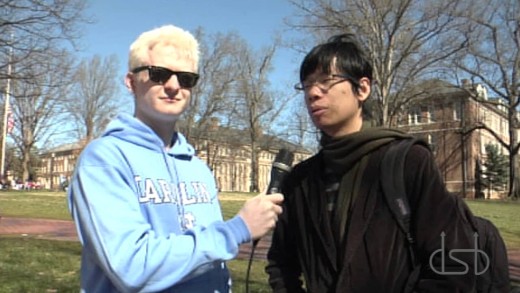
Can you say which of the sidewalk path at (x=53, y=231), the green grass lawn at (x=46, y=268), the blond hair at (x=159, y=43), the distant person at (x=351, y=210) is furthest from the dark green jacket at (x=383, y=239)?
the sidewalk path at (x=53, y=231)

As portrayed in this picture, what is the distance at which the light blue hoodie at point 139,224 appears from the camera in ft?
5.04

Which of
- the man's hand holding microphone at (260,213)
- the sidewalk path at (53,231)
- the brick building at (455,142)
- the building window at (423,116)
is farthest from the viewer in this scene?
the brick building at (455,142)

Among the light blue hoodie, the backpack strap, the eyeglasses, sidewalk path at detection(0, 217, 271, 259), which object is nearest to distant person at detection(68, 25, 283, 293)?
the light blue hoodie

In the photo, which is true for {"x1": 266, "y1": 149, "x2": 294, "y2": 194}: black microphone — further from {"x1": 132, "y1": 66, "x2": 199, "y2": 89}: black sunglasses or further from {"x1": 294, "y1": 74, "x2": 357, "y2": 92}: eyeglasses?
{"x1": 132, "y1": 66, "x2": 199, "y2": 89}: black sunglasses

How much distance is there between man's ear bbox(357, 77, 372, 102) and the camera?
217 centimetres

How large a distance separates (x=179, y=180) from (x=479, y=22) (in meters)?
30.0

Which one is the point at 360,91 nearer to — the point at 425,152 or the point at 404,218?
the point at 425,152

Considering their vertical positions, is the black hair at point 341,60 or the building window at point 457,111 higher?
the building window at point 457,111

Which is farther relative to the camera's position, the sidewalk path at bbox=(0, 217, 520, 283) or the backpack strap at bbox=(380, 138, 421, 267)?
the sidewalk path at bbox=(0, 217, 520, 283)

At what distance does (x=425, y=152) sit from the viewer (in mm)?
1891

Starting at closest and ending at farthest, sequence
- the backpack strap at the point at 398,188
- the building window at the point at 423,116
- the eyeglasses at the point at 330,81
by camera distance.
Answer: the backpack strap at the point at 398,188 < the eyeglasses at the point at 330,81 < the building window at the point at 423,116

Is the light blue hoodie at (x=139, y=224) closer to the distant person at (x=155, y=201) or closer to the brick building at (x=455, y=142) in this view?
the distant person at (x=155, y=201)

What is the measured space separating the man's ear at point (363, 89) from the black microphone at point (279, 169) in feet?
1.41

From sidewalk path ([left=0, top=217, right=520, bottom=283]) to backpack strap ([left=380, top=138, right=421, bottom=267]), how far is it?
7334 mm
